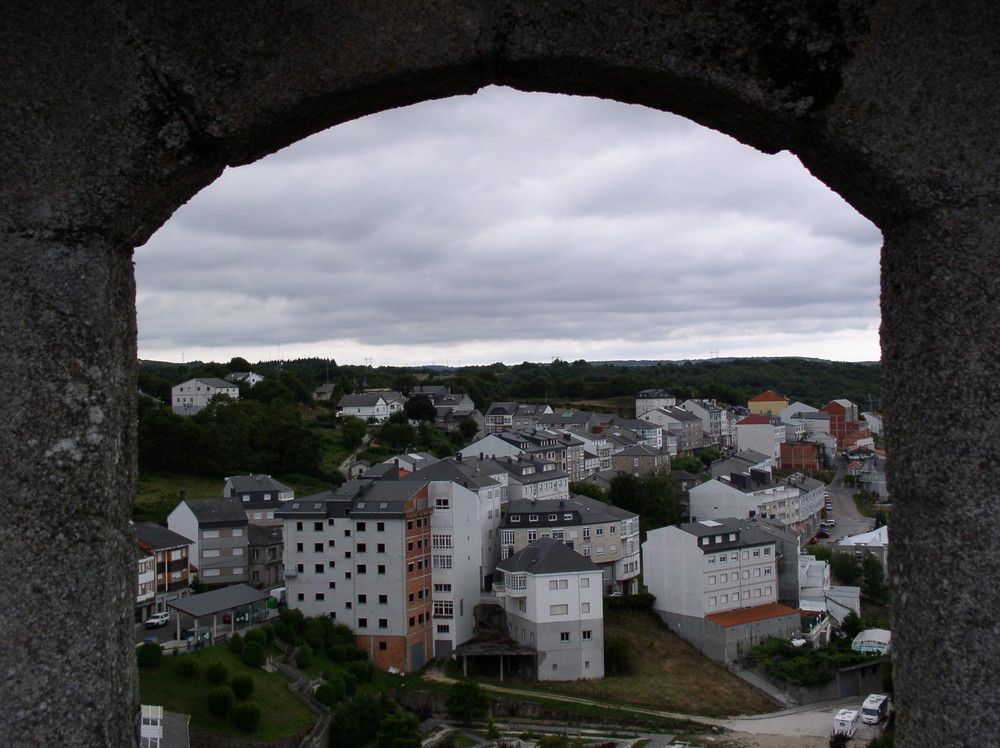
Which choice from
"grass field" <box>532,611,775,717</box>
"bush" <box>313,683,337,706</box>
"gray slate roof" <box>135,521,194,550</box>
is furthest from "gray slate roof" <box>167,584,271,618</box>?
"grass field" <box>532,611,775,717</box>

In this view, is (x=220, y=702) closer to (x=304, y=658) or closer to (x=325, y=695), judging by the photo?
(x=325, y=695)

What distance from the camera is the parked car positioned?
3177cm

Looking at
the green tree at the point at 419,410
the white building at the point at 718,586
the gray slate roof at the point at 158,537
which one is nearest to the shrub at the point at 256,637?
the gray slate roof at the point at 158,537

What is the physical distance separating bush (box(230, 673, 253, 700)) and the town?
3.70m

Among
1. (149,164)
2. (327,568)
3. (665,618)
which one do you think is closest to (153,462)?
(327,568)

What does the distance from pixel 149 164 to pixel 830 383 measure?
115 meters

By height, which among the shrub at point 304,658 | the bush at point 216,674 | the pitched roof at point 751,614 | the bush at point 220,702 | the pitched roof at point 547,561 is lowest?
the pitched roof at point 751,614

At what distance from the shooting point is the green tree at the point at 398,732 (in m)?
23.7

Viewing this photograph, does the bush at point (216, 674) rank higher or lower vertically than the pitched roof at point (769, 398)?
Result: lower

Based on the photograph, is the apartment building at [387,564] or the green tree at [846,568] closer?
the apartment building at [387,564]

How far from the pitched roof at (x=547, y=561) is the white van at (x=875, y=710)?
1098cm

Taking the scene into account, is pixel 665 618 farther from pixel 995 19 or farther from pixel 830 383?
pixel 830 383

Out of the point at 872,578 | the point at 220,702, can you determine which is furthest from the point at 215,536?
the point at 872,578

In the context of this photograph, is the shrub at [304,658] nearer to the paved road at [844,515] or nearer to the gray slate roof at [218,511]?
the gray slate roof at [218,511]
